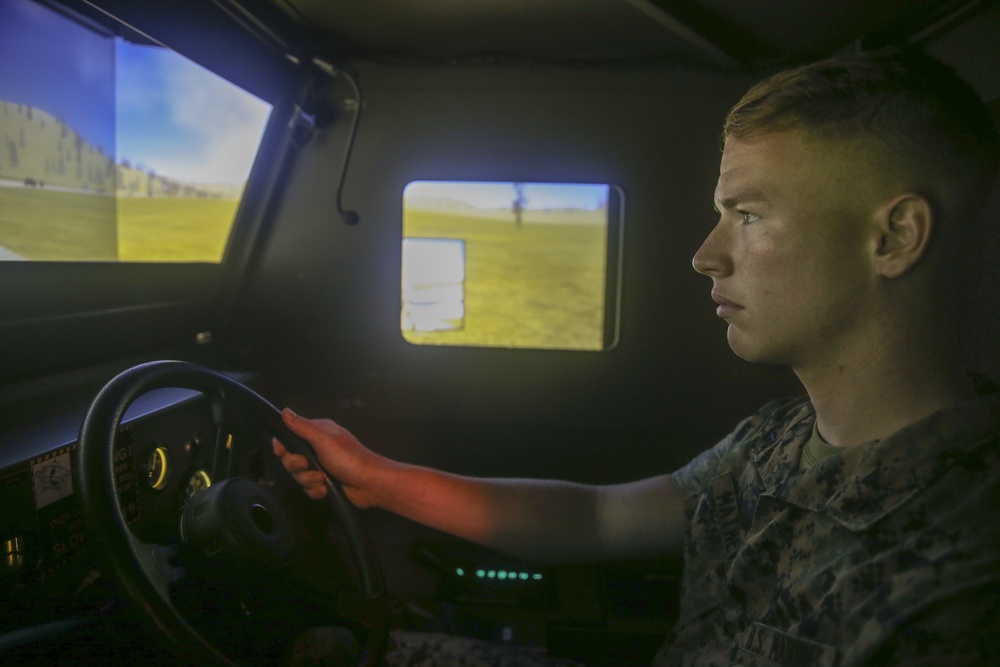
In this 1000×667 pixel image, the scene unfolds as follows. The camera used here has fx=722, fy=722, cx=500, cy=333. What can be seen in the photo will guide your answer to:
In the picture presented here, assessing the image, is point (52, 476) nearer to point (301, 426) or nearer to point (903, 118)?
point (301, 426)

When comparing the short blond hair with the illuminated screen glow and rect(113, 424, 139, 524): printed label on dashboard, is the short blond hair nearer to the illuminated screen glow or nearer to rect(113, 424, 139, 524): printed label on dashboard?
rect(113, 424, 139, 524): printed label on dashboard

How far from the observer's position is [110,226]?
2035mm

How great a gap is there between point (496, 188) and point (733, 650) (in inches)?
69.3

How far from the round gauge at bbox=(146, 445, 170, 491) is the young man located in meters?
1.06

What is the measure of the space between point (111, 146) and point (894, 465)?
1986mm

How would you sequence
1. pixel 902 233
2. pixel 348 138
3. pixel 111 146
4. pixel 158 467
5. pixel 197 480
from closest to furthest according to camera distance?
pixel 902 233 < pixel 158 467 < pixel 197 480 < pixel 111 146 < pixel 348 138

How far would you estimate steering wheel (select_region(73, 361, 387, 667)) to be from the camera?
96 cm

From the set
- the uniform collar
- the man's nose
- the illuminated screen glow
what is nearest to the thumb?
the illuminated screen glow

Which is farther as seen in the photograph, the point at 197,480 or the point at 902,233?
the point at 197,480

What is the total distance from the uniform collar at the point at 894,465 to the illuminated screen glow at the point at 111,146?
1.77 metres

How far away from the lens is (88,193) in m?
1.91

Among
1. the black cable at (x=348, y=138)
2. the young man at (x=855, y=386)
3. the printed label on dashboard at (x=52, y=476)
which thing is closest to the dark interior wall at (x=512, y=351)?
the black cable at (x=348, y=138)

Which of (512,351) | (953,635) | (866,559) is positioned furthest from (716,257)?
(512,351)

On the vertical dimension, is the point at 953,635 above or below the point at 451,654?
above
